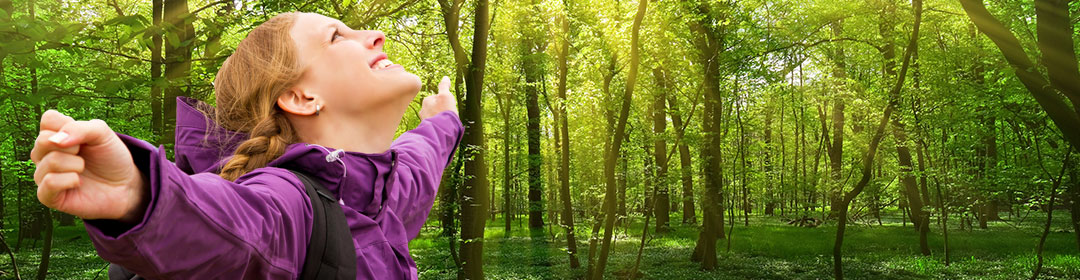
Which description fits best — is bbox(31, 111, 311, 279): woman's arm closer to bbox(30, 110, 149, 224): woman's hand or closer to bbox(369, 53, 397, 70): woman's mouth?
bbox(30, 110, 149, 224): woman's hand

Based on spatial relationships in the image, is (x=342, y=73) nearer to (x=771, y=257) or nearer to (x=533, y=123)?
(x=771, y=257)

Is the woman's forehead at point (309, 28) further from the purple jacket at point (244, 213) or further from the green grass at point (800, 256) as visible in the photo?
the green grass at point (800, 256)

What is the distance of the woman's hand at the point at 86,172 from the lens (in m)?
0.63

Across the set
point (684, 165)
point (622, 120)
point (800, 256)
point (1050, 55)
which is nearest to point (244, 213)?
point (622, 120)

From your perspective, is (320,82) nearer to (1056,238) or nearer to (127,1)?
(127,1)

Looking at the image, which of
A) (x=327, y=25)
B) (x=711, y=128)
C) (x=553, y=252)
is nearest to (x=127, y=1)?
(x=553, y=252)

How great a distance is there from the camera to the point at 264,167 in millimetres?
1228

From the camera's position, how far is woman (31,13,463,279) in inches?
26.8

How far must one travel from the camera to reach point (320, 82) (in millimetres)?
1462

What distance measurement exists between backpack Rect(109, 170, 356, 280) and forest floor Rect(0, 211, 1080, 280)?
877 centimetres

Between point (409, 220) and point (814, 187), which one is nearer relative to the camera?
point (409, 220)

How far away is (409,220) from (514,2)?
11.5 metres

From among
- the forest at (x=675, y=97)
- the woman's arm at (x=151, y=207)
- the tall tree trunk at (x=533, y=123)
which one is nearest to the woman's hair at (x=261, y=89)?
the woman's arm at (x=151, y=207)

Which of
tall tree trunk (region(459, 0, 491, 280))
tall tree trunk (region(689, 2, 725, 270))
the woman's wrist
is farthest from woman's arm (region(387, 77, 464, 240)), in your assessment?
tall tree trunk (region(689, 2, 725, 270))
